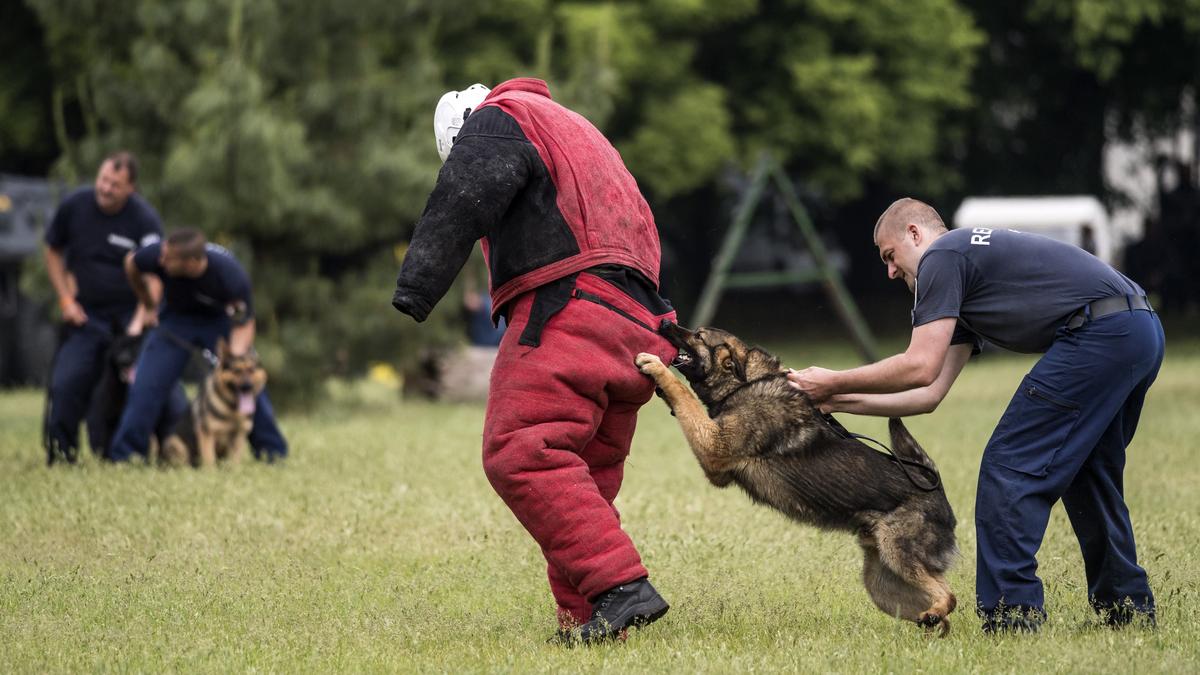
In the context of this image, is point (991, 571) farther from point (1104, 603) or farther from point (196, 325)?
point (196, 325)

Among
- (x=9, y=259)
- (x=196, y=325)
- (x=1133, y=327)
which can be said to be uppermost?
(x=1133, y=327)

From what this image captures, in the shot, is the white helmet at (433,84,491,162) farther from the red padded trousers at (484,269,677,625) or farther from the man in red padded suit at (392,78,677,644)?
the red padded trousers at (484,269,677,625)

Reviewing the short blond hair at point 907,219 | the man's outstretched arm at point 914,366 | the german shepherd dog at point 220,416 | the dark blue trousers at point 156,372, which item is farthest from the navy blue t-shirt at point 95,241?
the man's outstretched arm at point 914,366

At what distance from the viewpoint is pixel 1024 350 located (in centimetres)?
544

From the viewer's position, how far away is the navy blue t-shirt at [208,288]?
1065 centimetres

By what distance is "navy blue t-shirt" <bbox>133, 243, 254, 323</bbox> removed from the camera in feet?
34.9

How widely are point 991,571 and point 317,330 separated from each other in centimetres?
1113

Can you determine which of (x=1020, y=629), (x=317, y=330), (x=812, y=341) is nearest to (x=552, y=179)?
(x=1020, y=629)

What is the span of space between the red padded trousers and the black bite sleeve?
344 millimetres

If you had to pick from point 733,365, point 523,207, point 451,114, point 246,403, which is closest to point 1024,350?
point 733,365

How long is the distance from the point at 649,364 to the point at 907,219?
3.63 feet

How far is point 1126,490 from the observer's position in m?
9.36

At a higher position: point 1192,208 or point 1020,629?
point 1020,629

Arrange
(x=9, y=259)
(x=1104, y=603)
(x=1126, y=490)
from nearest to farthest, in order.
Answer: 1. (x=1104, y=603)
2. (x=1126, y=490)
3. (x=9, y=259)
